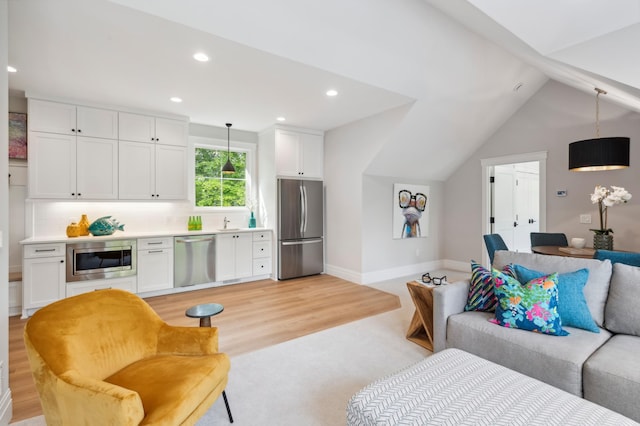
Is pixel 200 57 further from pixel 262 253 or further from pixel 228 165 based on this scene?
pixel 262 253

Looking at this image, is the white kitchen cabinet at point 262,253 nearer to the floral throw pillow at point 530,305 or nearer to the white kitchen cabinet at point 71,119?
the white kitchen cabinet at point 71,119

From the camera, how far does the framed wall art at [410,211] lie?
18.3 ft

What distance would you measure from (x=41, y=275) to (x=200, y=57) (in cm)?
312

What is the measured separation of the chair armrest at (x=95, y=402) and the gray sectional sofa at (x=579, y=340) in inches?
82.3

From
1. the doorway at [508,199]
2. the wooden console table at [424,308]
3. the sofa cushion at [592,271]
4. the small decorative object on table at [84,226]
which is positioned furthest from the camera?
the doorway at [508,199]

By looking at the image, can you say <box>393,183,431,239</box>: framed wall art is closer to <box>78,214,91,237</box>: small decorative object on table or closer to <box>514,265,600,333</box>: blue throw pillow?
<box>514,265,600,333</box>: blue throw pillow

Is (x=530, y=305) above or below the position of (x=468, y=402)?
above

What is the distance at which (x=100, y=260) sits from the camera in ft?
13.0

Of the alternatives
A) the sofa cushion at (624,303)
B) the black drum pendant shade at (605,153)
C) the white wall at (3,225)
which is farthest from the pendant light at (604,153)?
the white wall at (3,225)

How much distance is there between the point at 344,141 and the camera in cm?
536

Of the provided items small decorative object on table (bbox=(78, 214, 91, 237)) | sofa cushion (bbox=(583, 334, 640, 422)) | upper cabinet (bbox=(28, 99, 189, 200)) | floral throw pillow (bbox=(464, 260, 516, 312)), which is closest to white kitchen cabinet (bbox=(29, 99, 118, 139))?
upper cabinet (bbox=(28, 99, 189, 200))

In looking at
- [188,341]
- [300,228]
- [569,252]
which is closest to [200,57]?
[188,341]

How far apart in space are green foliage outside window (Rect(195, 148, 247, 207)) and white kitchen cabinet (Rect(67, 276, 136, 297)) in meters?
1.65

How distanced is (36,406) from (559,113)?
22.6 feet
